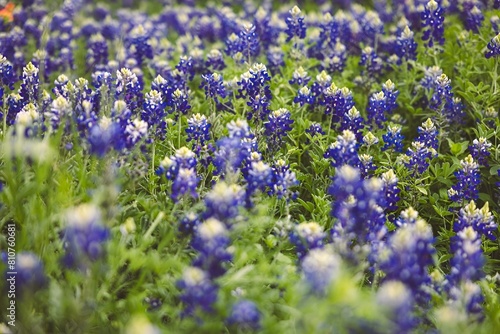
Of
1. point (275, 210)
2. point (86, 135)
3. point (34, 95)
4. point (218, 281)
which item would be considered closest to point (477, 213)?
point (275, 210)

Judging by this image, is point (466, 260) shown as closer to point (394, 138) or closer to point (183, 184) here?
point (394, 138)

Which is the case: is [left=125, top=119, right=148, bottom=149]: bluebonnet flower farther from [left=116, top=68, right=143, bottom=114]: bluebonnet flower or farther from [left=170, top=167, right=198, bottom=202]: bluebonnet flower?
[left=116, top=68, right=143, bottom=114]: bluebonnet flower

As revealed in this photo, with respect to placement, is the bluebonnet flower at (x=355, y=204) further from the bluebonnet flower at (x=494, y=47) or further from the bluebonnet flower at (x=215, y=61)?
the bluebonnet flower at (x=215, y=61)

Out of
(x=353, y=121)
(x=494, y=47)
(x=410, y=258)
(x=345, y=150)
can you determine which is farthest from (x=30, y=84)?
(x=494, y=47)

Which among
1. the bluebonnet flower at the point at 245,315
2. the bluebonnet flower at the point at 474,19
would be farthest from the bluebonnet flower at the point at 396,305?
the bluebonnet flower at the point at 474,19

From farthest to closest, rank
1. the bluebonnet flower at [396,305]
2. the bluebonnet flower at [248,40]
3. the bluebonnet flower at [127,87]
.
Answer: the bluebonnet flower at [248,40], the bluebonnet flower at [127,87], the bluebonnet flower at [396,305]
